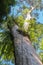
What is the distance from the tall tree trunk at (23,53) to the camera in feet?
18.0

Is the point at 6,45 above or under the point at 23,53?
above

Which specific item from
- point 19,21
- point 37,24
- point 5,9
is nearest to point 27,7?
point 37,24

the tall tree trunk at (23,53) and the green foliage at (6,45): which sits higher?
the green foliage at (6,45)

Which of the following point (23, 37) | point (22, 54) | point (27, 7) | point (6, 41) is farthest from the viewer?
point (27, 7)

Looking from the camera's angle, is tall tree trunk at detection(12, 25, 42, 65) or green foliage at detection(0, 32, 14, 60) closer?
tall tree trunk at detection(12, 25, 42, 65)

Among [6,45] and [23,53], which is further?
[6,45]

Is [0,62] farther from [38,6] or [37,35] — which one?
[38,6]

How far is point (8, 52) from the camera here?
395 inches

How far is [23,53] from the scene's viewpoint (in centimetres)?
610

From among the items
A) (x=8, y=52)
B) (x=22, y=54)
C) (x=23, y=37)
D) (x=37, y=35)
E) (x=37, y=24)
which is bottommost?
(x=22, y=54)

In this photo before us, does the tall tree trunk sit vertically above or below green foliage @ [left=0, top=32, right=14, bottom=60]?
below

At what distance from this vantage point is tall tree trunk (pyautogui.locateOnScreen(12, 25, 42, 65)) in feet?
18.0

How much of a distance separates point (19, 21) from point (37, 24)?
184cm

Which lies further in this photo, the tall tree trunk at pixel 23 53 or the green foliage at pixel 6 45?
the green foliage at pixel 6 45
